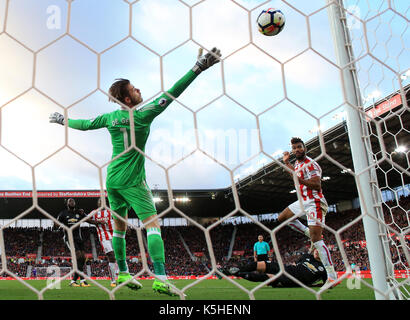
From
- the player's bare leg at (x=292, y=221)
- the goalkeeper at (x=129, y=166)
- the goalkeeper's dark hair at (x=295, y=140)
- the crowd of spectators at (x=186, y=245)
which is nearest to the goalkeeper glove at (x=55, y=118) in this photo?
the goalkeeper at (x=129, y=166)

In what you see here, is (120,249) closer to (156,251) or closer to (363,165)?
(156,251)

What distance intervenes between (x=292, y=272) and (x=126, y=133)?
2.06 metres

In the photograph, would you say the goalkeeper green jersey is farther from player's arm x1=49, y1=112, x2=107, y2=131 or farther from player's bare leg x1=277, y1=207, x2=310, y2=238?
player's bare leg x1=277, y1=207, x2=310, y2=238

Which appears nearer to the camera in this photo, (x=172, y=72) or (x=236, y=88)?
(x=236, y=88)

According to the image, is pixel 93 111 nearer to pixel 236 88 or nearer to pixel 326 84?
pixel 236 88

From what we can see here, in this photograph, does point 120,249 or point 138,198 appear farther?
point 120,249

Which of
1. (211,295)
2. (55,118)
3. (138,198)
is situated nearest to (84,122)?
(55,118)

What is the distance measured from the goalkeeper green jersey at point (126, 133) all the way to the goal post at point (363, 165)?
1.22 meters

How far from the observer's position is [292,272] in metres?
3.27

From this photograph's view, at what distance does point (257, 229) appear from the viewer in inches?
1079

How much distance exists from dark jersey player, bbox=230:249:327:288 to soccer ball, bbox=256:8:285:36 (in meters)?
2.26

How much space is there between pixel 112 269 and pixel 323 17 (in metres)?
4.05

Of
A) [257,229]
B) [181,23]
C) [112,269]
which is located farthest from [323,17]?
[257,229]
